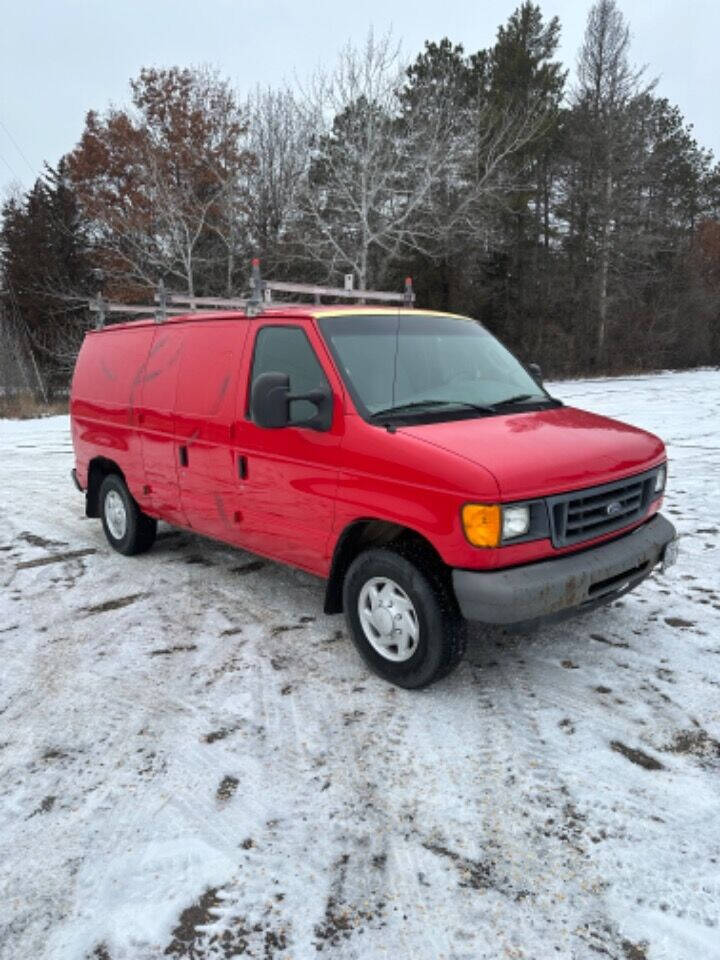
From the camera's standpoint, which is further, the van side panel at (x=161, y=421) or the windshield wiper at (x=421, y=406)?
the van side panel at (x=161, y=421)

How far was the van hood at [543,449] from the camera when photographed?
3189mm

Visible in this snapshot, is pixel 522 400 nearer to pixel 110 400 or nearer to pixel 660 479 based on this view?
pixel 660 479

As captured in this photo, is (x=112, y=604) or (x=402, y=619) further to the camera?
(x=112, y=604)

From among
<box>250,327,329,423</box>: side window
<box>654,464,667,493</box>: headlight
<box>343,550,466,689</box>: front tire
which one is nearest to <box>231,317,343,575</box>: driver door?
<box>250,327,329,423</box>: side window

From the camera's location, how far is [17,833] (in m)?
2.60

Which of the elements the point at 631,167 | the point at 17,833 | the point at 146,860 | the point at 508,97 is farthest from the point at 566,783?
the point at 631,167

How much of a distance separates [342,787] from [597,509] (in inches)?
73.0

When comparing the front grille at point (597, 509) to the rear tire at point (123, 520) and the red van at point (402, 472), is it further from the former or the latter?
the rear tire at point (123, 520)

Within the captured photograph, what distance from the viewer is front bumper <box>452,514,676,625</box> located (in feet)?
10.1

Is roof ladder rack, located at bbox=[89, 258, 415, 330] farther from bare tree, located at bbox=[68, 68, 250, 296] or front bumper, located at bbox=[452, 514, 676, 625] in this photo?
bare tree, located at bbox=[68, 68, 250, 296]

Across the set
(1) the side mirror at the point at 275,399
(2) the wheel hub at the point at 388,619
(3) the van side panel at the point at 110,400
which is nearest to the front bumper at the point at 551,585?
(2) the wheel hub at the point at 388,619

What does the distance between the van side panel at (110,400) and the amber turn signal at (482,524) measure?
325 cm

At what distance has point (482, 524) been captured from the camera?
3.12 meters

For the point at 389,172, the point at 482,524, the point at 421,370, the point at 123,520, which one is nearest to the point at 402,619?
the point at 482,524
